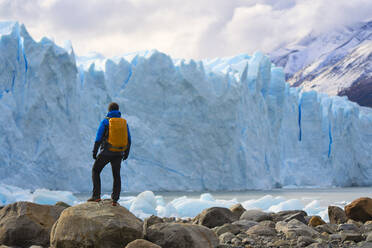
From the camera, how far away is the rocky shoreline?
12.1 feet

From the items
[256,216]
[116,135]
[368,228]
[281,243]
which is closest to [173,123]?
[256,216]

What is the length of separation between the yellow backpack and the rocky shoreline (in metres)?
0.49

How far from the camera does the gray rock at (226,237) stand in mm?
4852

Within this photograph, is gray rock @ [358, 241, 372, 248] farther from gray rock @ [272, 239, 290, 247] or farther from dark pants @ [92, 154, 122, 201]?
dark pants @ [92, 154, 122, 201]

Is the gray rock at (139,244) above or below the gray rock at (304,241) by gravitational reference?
above

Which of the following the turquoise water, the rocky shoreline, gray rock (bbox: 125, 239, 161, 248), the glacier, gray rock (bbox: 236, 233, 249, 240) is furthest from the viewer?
the glacier

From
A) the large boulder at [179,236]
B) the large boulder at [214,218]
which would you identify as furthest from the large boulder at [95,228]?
the large boulder at [214,218]

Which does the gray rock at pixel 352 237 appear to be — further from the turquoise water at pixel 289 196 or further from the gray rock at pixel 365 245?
the turquoise water at pixel 289 196

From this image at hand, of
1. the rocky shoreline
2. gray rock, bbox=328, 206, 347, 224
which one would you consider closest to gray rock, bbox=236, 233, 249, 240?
the rocky shoreline

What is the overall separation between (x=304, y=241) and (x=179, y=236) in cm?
143

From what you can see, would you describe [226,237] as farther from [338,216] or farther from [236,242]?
[338,216]

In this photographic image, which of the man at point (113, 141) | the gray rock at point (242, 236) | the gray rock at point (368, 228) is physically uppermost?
the man at point (113, 141)

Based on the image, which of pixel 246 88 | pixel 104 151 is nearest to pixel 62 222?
pixel 104 151

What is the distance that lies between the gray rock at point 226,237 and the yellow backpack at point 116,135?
1.66 m
